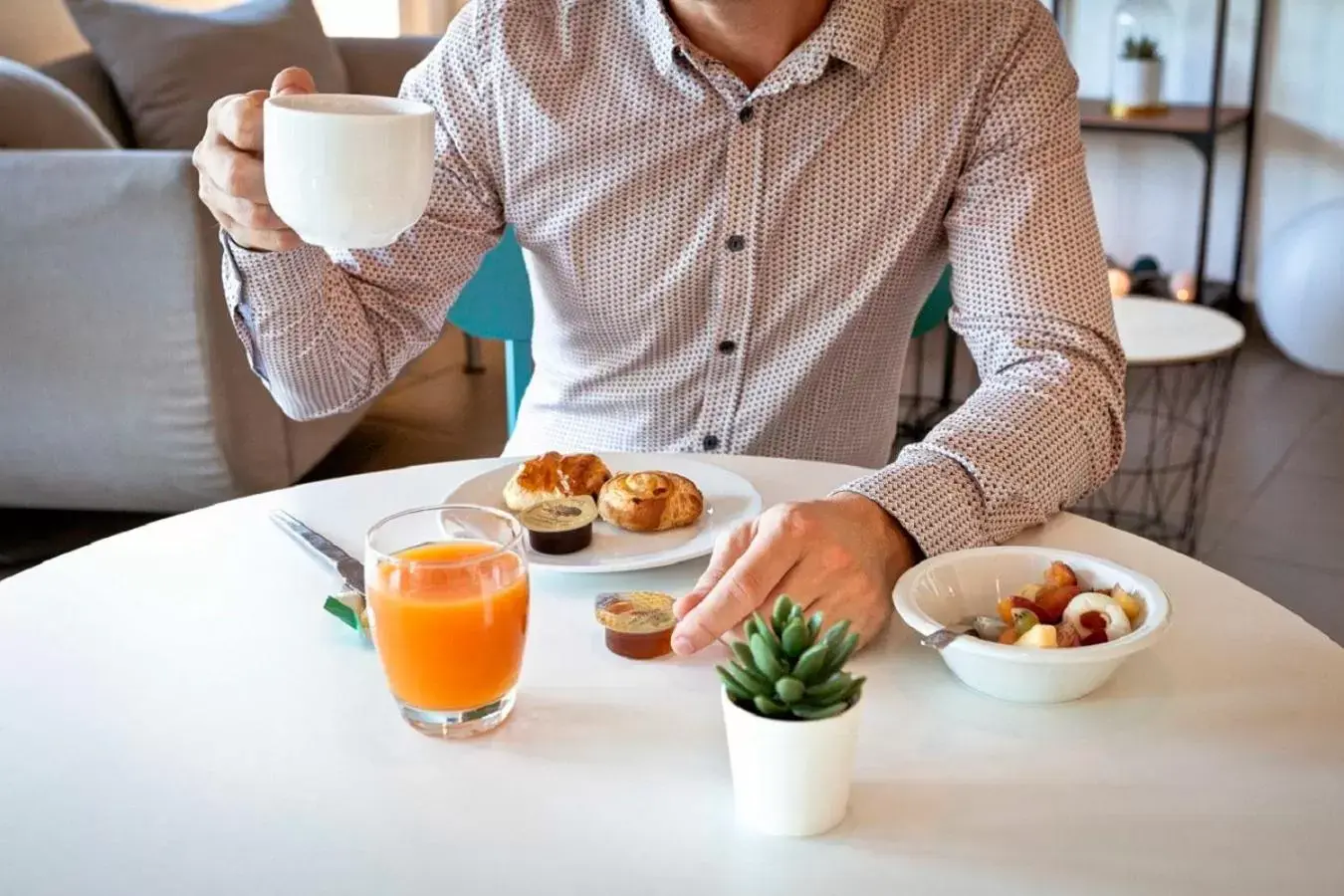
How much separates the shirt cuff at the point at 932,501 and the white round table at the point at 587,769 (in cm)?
11

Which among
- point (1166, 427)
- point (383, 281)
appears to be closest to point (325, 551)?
point (383, 281)

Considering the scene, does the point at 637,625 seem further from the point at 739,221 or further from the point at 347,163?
the point at 739,221

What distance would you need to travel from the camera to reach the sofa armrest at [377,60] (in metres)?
3.94

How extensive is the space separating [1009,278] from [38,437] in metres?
1.93

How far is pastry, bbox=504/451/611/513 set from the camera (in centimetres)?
110

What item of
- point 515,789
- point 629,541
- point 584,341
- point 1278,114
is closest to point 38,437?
point 584,341

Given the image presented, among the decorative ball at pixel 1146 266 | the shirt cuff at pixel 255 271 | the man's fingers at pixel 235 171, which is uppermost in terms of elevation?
the man's fingers at pixel 235 171

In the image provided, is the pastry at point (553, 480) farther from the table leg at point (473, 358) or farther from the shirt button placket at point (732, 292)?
the table leg at point (473, 358)

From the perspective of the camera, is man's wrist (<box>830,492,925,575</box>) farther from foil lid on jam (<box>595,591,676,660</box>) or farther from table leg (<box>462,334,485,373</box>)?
table leg (<box>462,334,485,373</box>)

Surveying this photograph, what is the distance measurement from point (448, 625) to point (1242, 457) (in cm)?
286

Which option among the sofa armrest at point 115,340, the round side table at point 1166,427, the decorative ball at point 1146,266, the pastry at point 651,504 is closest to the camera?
the pastry at point 651,504

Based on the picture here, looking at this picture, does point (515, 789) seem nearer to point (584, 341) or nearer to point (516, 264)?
point (584, 341)

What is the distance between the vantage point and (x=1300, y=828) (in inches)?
27.7

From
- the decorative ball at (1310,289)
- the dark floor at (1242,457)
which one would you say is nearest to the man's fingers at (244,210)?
the dark floor at (1242,457)
